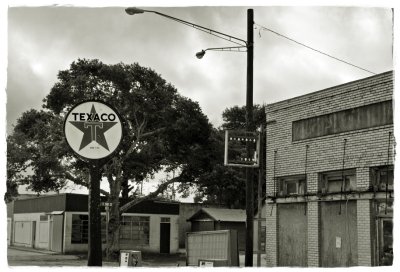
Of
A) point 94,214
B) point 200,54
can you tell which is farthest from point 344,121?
point 94,214

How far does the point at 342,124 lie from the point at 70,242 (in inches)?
1008

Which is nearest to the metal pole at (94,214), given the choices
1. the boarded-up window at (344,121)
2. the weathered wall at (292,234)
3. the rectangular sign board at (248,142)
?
the rectangular sign board at (248,142)

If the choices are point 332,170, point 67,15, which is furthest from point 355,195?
point 67,15

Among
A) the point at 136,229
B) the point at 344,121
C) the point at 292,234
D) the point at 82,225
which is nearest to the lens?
the point at 344,121

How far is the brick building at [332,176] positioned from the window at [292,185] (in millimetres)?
31

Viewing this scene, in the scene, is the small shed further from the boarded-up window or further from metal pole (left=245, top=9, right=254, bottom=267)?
metal pole (left=245, top=9, right=254, bottom=267)

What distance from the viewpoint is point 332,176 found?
53.8 ft

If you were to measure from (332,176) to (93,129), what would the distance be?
993 centimetres

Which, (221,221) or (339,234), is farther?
(221,221)

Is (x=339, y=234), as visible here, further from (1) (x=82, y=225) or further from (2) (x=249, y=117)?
(1) (x=82, y=225)

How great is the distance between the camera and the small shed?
139 ft

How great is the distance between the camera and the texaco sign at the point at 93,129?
26.7 feet

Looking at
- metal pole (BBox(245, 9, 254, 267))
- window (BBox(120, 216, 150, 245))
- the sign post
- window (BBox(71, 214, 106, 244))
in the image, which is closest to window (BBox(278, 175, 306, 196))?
metal pole (BBox(245, 9, 254, 267))

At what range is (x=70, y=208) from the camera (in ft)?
123
